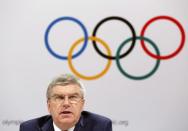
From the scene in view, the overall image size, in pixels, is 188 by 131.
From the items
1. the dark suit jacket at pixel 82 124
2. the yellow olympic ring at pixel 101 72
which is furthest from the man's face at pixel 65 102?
the yellow olympic ring at pixel 101 72

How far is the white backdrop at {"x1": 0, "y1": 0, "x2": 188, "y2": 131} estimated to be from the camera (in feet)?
10.0

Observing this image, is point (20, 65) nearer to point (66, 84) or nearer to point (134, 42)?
point (134, 42)

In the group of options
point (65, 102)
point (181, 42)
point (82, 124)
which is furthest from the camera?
point (181, 42)

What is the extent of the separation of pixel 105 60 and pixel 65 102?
1.56 meters

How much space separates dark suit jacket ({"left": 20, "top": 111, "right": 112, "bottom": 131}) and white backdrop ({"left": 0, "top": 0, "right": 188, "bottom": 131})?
1.35m

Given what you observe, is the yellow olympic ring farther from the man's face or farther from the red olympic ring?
the man's face

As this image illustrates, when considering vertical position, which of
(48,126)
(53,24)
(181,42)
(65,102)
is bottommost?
(48,126)

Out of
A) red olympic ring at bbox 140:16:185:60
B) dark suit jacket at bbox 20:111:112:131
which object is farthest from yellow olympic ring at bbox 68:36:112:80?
dark suit jacket at bbox 20:111:112:131

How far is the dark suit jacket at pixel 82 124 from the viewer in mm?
1690

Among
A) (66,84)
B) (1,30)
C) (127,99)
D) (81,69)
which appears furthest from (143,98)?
(66,84)

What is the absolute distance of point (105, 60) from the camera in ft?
10.1

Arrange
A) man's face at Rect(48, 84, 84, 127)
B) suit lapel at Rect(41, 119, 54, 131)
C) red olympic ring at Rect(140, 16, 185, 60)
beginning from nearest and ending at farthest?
1. man's face at Rect(48, 84, 84, 127)
2. suit lapel at Rect(41, 119, 54, 131)
3. red olympic ring at Rect(140, 16, 185, 60)

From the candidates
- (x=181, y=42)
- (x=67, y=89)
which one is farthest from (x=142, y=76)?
(x=67, y=89)

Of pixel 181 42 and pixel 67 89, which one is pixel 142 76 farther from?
pixel 67 89
